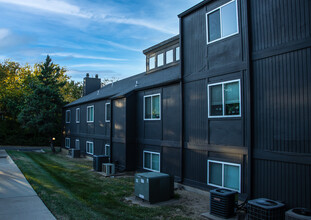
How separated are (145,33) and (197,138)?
12940mm

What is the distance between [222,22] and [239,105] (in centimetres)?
344

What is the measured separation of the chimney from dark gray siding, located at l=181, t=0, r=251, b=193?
22.0m

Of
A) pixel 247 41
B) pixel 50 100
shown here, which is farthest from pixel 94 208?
pixel 50 100

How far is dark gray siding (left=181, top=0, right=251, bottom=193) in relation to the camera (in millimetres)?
8586

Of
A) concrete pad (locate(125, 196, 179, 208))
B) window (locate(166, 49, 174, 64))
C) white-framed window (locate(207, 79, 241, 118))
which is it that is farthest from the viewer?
window (locate(166, 49, 174, 64))

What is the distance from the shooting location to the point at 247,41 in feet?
27.4

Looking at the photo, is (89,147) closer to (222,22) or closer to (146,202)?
(146,202)

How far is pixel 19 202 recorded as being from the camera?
8.17 m

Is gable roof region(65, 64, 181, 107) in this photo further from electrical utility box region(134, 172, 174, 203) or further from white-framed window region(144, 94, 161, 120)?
electrical utility box region(134, 172, 174, 203)

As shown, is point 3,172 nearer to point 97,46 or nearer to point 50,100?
point 50,100

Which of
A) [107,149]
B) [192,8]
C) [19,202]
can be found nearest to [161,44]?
[192,8]

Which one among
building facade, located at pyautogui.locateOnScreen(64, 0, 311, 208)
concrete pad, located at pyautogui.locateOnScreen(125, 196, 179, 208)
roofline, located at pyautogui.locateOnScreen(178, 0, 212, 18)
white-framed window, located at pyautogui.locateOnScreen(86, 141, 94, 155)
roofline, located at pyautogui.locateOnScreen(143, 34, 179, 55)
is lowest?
concrete pad, located at pyautogui.locateOnScreen(125, 196, 179, 208)

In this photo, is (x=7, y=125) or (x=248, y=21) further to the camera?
(x=7, y=125)

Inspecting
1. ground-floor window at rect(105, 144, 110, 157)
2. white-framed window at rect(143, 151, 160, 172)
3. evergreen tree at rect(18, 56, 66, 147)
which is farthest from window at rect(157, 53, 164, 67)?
evergreen tree at rect(18, 56, 66, 147)
